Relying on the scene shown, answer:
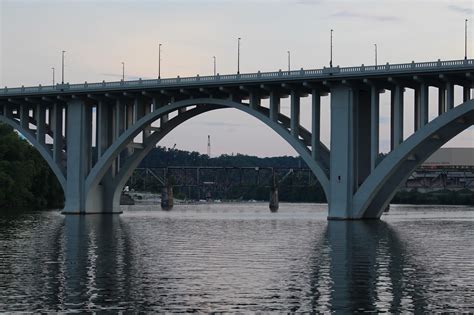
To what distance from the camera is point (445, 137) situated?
77.7 m

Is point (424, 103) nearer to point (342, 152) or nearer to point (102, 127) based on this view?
point (342, 152)

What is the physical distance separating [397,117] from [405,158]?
10.7 feet

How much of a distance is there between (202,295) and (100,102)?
70.0 metres

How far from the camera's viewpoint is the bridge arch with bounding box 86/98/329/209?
82.1m

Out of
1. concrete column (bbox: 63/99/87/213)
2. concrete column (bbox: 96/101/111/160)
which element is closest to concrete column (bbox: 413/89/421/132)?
concrete column (bbox: 96/101/111/160)

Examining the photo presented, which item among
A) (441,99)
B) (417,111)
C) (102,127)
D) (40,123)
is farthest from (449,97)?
(40,123)

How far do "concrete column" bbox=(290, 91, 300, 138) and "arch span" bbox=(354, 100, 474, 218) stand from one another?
7731 mm

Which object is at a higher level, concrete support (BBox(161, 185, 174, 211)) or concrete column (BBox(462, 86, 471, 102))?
concrete column (BBox(462, 86, 471, 102))

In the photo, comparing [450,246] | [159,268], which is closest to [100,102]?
[450,246]

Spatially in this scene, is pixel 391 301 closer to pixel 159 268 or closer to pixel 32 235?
pixel 159 268

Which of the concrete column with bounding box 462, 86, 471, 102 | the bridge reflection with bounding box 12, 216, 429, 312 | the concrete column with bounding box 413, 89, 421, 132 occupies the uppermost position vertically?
the concrete column with bounding box 462, 86, 471, 102

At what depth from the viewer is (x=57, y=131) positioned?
3974 inches

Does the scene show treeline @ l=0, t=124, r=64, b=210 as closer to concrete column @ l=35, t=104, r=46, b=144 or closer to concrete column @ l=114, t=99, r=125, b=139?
concrete column @ l=35, t=104, r=46, b=144

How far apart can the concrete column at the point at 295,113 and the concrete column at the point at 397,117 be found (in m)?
8.43
